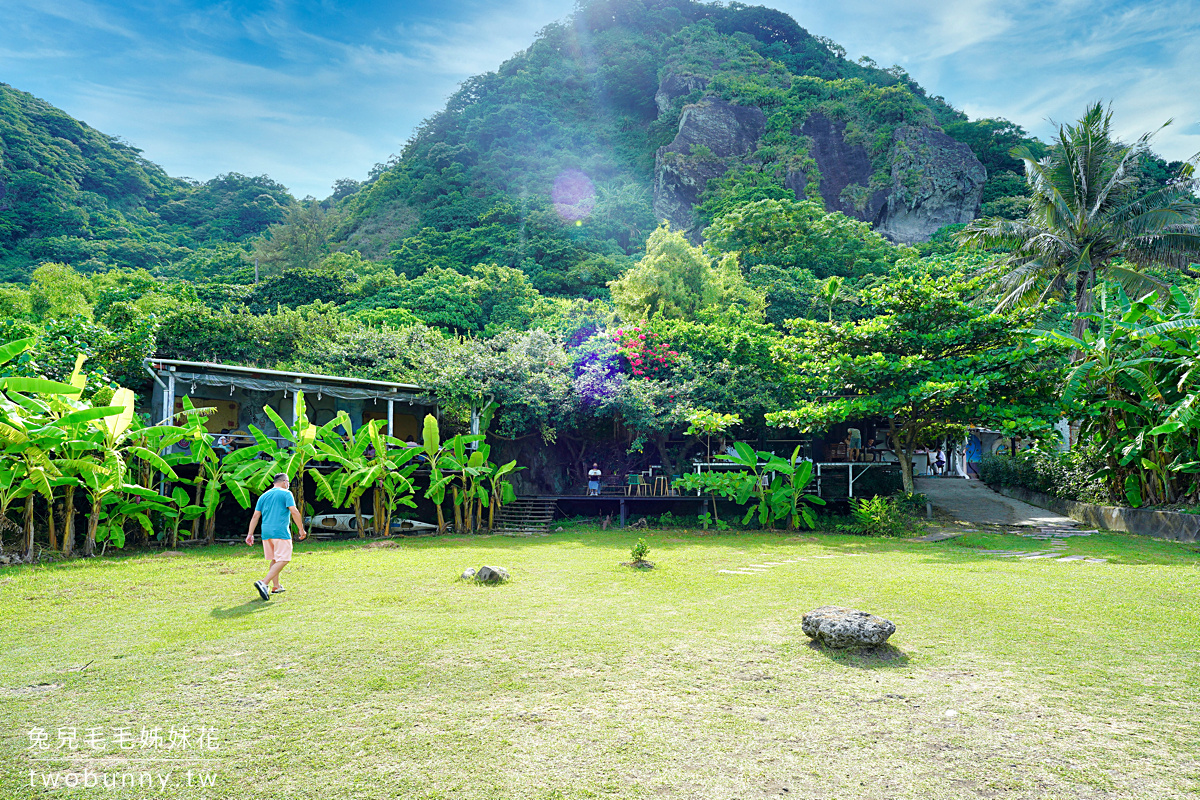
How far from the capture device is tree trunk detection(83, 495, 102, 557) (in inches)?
369

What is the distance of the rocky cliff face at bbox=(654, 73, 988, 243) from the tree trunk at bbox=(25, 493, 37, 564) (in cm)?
3765

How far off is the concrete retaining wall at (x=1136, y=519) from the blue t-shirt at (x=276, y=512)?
43.7 ft

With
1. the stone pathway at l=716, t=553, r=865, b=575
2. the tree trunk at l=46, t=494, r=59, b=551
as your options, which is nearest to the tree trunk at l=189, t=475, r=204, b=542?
the tree trunk at l=46, t=494, r=59, b=551

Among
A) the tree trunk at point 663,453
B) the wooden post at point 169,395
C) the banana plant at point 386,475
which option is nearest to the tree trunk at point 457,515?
the banana plant at point 386,475

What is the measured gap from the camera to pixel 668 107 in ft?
176

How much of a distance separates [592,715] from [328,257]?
39.4m

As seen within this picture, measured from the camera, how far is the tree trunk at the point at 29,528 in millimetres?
8789

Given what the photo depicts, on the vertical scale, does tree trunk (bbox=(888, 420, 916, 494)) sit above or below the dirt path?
above

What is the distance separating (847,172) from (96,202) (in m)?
49.3

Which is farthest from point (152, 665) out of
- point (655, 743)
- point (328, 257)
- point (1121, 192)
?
point (328, 257)

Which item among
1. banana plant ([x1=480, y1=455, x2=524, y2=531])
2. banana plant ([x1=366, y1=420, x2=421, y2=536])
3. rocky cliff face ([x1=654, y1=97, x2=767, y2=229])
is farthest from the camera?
rocky cliff face ([x1=654, y1=97, x2=767, y2=229])

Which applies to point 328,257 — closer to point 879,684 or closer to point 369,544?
point 369,544

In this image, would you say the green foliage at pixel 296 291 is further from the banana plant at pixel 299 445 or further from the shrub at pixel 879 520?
the shrub at pixel 879 520

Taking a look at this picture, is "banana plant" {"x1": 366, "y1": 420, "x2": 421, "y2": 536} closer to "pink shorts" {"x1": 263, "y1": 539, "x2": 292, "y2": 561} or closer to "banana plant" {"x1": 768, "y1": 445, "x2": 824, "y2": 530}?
"pink shorts" {"x1": 263, "y1": 539, "x2": 292, "y2": 561}
